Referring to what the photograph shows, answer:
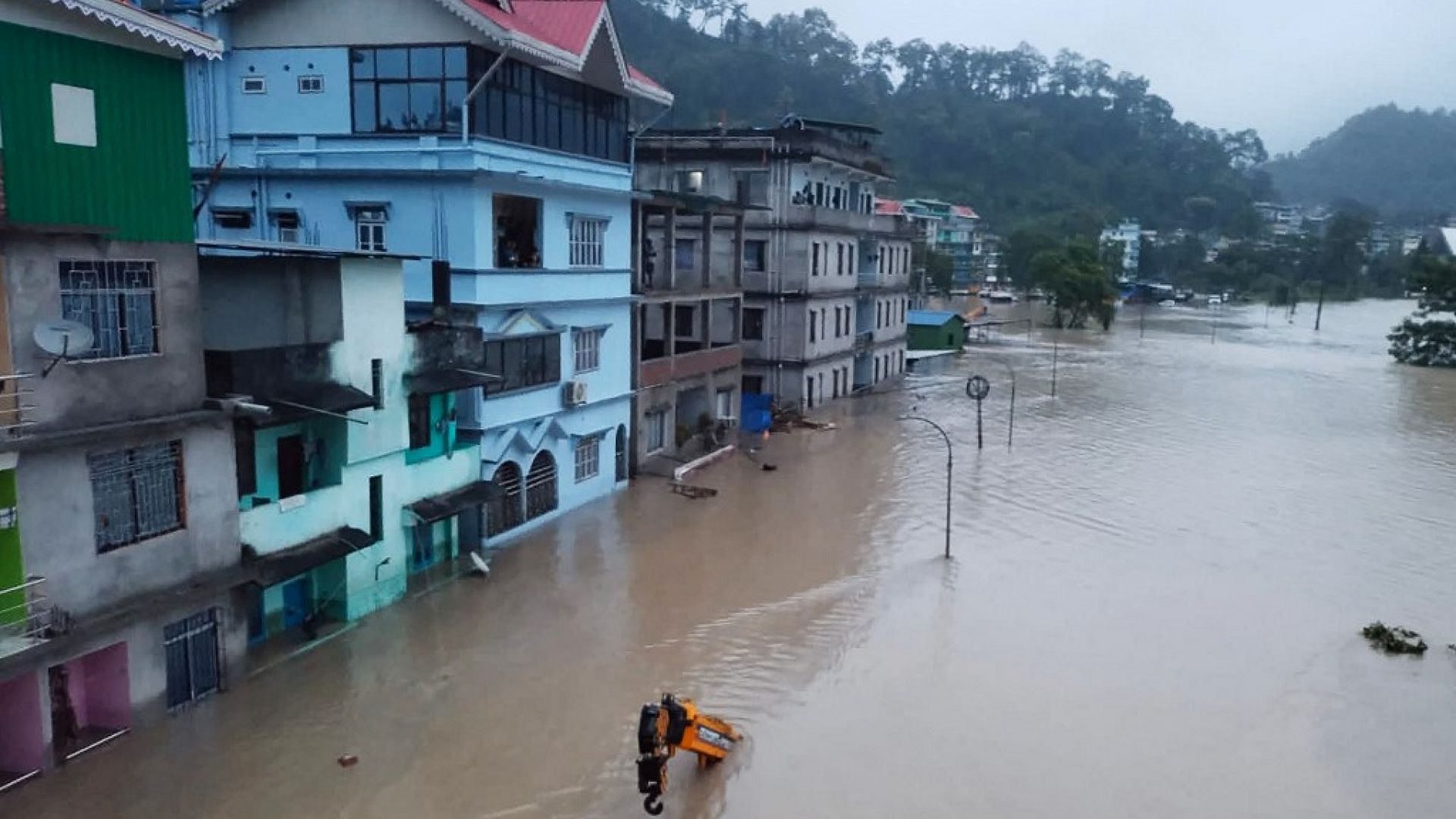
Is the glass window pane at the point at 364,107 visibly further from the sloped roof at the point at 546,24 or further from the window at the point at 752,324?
the window at the point at 752,324

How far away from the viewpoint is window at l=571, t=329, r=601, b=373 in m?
25.8

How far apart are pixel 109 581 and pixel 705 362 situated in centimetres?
2149

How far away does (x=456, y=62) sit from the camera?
72.6ft

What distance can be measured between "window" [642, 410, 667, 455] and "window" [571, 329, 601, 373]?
356 cm

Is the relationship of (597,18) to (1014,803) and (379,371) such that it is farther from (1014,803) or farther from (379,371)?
(1014,803)

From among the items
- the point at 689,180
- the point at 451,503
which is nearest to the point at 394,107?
the point at 451,503

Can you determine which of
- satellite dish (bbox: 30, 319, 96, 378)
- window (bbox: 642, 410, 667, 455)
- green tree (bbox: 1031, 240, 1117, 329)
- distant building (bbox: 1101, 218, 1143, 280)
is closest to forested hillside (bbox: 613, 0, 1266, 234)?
distant building (bbox: 1101, 218, 1143, 280)

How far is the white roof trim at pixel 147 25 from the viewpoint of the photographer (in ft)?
42.1

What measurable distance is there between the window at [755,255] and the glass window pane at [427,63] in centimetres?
1944

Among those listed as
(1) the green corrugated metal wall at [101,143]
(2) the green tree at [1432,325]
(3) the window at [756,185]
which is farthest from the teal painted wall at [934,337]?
(1) the green corrugated metal wall at [101,143]

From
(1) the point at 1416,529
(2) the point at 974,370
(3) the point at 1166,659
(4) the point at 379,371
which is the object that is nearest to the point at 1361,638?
(3) the point at 1166,659

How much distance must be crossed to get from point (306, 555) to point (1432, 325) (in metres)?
70.3

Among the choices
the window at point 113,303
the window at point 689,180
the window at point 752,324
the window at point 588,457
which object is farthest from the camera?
the window at point 752,324

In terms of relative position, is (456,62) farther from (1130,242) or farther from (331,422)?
(1130,242)
